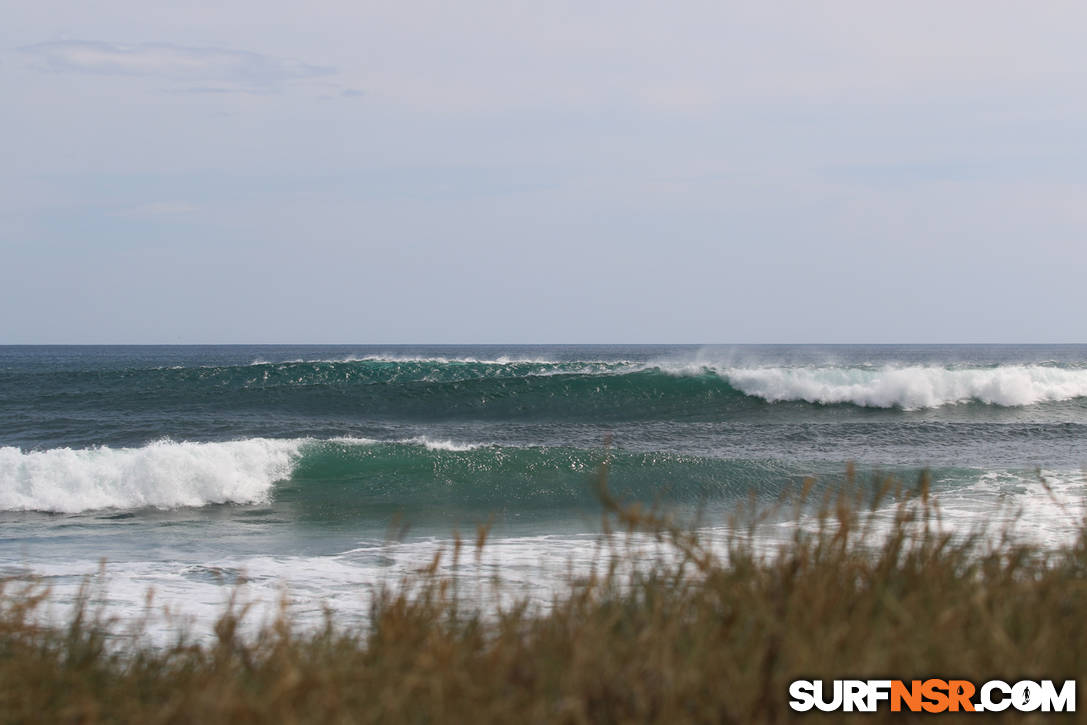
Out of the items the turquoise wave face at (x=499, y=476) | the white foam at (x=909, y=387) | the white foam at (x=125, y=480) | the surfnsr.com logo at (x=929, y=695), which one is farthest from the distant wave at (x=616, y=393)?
the surfnsr.com logo at (x=929, y=695)

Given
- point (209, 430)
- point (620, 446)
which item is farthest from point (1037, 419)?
point (209, 430)

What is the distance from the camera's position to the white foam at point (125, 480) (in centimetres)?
1165

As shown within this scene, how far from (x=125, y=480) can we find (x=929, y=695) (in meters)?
11.9

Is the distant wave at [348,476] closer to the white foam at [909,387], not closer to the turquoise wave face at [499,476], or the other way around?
the turquoise wave face at [499,476]

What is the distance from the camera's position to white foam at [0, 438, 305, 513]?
38.2 ft

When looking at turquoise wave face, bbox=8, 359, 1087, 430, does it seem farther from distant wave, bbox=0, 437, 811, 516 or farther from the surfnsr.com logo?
the surfnsr.com logo

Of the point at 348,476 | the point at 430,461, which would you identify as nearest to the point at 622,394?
the point at 430,461

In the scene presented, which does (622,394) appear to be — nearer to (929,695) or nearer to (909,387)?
(909,387)

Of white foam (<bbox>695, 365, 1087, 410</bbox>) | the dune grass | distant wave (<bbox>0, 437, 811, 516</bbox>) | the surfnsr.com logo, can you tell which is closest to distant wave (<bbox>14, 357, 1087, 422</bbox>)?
white foam (<bbox>695, 365, 1087, 410</bbox>)

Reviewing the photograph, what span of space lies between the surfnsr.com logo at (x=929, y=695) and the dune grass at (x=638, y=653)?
3cm

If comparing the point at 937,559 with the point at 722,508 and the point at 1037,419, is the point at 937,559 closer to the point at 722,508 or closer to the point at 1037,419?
the point at 722,508

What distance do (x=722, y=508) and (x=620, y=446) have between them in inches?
291

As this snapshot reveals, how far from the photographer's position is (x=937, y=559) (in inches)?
122

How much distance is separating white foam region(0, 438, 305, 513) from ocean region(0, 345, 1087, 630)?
4 centimetres
